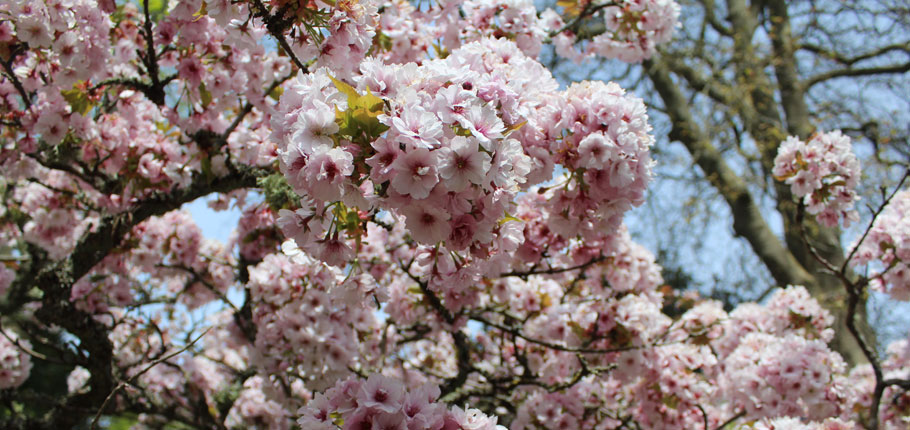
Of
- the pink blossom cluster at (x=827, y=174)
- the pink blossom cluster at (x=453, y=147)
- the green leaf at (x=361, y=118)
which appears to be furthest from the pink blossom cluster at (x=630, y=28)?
the green leaf at (x=361, y=118)

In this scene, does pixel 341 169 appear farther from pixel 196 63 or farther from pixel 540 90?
pixel 196 63

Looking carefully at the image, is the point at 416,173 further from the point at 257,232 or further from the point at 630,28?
the point at 257,232

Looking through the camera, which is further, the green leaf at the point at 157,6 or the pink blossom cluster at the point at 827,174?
the green leaf at the point at 157,6

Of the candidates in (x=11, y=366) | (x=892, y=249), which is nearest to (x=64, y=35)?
(x=11, y=366)

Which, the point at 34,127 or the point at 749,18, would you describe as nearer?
the point at 34,127

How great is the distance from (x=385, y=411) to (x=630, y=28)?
2.51 m

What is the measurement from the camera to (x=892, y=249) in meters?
2.98

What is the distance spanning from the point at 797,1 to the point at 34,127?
9412 millimetres

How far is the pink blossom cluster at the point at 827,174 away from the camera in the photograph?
272 centimetres

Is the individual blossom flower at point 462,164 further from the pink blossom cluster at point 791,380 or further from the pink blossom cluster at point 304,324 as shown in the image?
the pink blossom cluster at point 791,380

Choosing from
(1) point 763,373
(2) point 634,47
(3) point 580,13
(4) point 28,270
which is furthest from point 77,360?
(1) point 763,373

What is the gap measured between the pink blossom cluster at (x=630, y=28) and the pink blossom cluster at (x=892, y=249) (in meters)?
1.50

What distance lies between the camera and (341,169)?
1.31 meters

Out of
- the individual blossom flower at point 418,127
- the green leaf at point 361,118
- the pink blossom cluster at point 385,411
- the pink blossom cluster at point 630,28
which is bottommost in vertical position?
the pink blossom cluster at point 385,411
